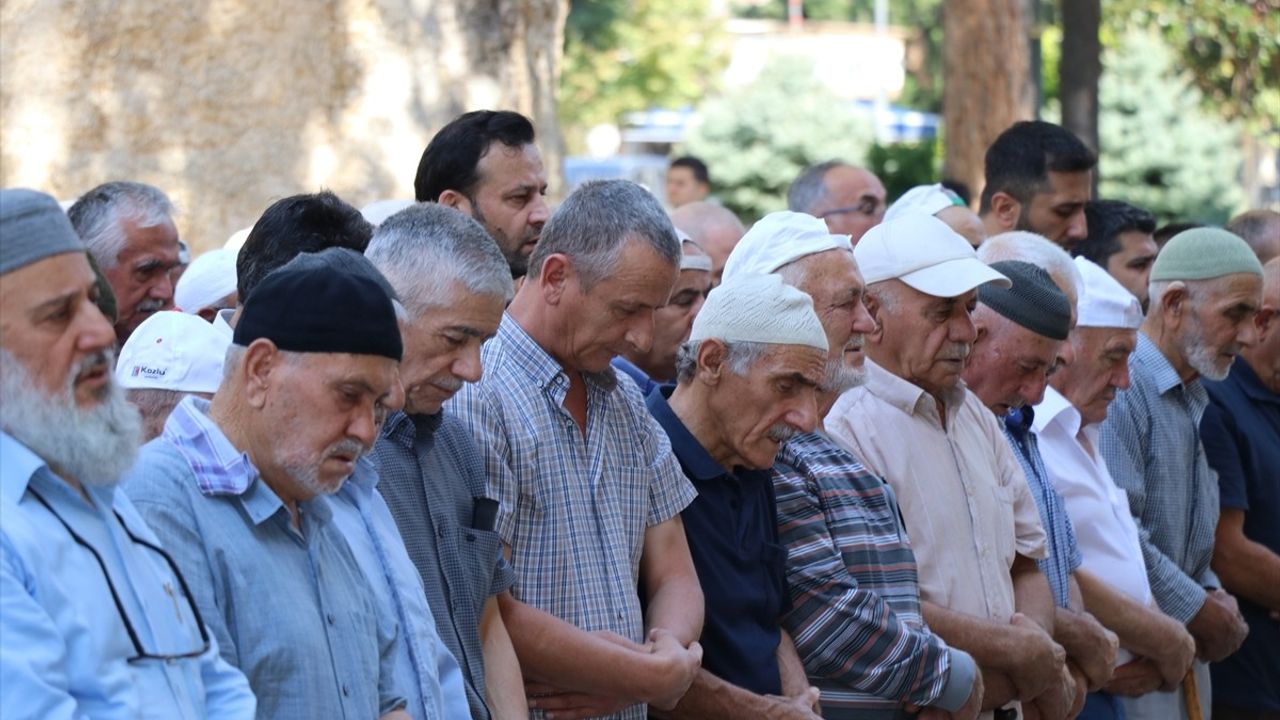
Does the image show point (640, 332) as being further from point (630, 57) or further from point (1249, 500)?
point (630, 57)

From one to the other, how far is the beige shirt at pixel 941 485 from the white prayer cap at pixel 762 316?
0.60 metres

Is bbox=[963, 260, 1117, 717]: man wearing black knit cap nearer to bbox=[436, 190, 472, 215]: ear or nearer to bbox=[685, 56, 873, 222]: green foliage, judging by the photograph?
bbox=[436, 190, 472, 215]: ear

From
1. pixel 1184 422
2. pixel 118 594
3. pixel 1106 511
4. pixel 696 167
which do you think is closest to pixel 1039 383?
pixel 1106 511

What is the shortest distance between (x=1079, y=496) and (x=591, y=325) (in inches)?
94.7

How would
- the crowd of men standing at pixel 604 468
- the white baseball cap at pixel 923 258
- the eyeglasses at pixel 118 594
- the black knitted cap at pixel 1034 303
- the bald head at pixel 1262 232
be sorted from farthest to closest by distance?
the bald head at pixel 1262 232 → the black knitted cap at pixel 1034 303 → the white baseball cap at pixel 923 258 → the crowd of men standing at pixel 604 468 → the eyeglasses at pixel 118 594

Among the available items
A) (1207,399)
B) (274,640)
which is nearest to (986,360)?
(1207,399)

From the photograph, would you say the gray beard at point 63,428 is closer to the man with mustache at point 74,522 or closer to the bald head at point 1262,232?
the man with mustache at point 74,522

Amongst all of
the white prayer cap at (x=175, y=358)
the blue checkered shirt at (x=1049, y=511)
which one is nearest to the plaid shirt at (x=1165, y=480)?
the blue checkered shirt at (x=1049, y=511)

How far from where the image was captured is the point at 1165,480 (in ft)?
21.1

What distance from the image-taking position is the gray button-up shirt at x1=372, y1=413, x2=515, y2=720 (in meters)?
3.76

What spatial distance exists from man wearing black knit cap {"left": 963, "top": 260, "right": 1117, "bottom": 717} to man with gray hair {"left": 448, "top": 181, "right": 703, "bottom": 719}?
160 cm

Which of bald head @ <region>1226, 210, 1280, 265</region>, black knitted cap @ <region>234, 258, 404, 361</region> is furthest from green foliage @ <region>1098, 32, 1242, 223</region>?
black knitted cap @ <region>234, 258, 404, 361</region>

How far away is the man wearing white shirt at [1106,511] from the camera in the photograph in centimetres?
591

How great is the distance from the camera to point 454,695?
11.9 feet
